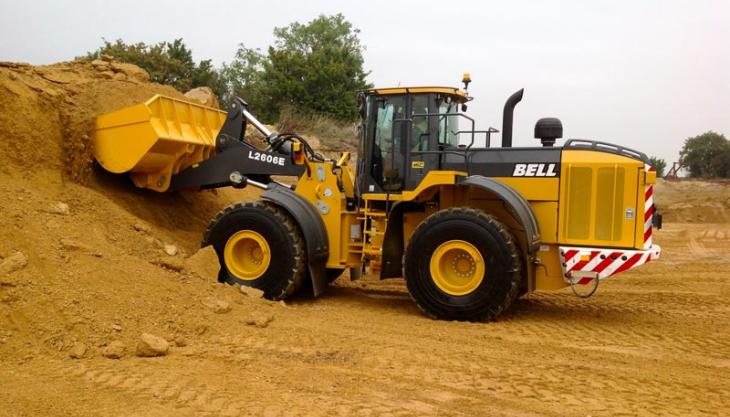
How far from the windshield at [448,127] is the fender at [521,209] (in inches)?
29.0

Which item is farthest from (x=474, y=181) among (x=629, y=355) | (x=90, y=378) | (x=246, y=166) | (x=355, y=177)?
(x=90, y=378)

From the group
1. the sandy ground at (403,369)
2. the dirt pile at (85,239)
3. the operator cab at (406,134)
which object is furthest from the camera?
the operator cab at (406,134)

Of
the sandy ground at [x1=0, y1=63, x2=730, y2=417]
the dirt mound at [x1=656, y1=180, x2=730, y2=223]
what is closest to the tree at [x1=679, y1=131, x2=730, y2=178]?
the dirt mound at [x1=656, y1=180, x2=730, y2=223]

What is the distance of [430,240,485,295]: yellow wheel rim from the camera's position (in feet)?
23.1

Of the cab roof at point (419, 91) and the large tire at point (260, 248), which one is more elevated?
the cab roof at point (419, 91)

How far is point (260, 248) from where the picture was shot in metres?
8.07

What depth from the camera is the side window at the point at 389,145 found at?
7.84 metres

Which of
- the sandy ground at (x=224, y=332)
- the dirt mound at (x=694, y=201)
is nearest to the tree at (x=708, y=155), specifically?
the dirt mound at (x=694, y=201)

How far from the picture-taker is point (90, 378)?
4.73 metres

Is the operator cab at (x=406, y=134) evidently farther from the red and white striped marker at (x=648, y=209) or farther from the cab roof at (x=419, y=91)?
the red and white striped marker at (x=648, y=209)

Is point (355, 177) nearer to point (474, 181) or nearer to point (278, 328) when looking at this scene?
point (474, 181)

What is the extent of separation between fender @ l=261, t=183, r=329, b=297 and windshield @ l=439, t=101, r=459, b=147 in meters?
1.70

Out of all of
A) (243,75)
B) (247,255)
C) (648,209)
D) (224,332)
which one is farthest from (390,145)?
(243,75)

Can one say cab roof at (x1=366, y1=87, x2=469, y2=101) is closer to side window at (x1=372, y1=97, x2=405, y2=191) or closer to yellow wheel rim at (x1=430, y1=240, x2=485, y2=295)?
side window at (x1=372, y1=97, x2=405, y2=191)
